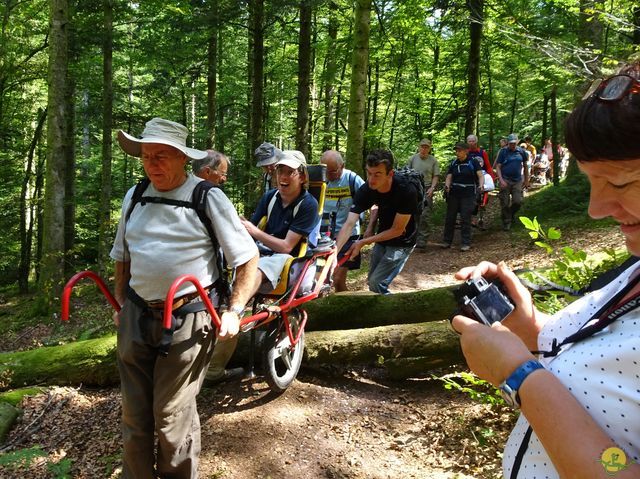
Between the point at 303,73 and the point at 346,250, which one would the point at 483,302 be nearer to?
the point at 346,250

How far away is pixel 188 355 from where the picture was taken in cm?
304

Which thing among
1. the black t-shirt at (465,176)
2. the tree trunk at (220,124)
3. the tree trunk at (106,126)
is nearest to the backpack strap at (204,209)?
the black t-shirt at (465,176)

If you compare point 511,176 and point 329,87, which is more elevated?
point 329,87

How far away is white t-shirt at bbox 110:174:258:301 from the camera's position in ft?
Result: 9.71

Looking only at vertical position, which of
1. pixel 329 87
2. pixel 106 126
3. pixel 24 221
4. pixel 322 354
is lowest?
pixel 24 221

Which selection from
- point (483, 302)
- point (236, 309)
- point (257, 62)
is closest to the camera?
point (483, 302)

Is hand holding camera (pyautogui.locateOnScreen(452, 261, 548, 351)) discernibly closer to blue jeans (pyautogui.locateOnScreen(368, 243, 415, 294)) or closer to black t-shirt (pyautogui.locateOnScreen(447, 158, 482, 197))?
blue jeans (pyautogui.locateOnScreen(368, 243, 415, 294))

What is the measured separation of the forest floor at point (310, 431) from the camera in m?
3.62

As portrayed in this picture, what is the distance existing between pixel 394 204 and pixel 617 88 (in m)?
4.54

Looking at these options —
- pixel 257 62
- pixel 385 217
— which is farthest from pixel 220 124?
pixel 385 217

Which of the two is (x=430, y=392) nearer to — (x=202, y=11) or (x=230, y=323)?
(x=230, y=323)

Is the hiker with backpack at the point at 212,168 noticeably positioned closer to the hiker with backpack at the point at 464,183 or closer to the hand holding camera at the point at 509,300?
the hand holding camera at the point at 509,300

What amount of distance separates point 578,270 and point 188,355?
3117 millimetres

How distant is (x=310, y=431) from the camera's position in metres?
4.07
